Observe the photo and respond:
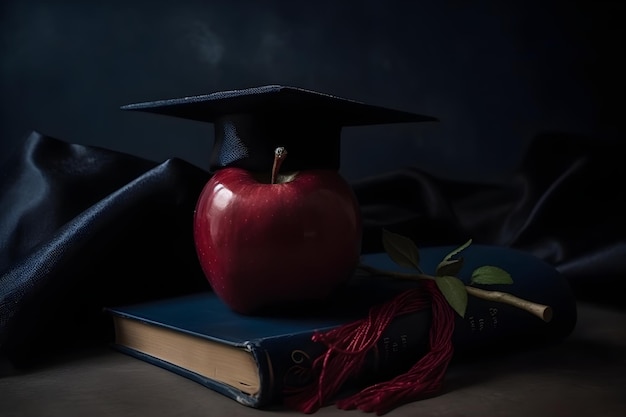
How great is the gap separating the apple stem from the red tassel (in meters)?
0.19

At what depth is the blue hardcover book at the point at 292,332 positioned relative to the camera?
0.72 m

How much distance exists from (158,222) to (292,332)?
1.28 ft

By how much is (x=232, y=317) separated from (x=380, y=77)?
1.10 meters

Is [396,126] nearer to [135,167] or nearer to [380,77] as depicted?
[380,77]

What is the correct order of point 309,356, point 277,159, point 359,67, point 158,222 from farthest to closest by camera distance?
1. point 359,67
2. point 158,222
3. point 277,159
4. point 309,356

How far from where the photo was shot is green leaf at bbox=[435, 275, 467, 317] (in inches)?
31.4

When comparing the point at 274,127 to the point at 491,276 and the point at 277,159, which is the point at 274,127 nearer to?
the point at 277,159

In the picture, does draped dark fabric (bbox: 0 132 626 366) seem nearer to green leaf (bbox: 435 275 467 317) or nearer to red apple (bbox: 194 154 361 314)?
red apple (bbox: 194 154 361 314)

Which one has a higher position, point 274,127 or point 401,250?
point 274,127

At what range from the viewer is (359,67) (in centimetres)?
182

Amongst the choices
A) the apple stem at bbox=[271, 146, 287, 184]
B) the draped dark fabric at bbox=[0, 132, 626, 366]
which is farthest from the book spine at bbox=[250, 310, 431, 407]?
the draped dark fabric at bbox=[0, 132, 626, 366]

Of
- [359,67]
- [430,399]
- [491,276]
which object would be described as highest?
[359,67]

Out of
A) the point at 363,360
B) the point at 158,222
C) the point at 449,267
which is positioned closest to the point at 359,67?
the point at 158,222

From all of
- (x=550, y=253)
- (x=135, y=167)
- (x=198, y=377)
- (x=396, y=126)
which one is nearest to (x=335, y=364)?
(x=198, y=377)
